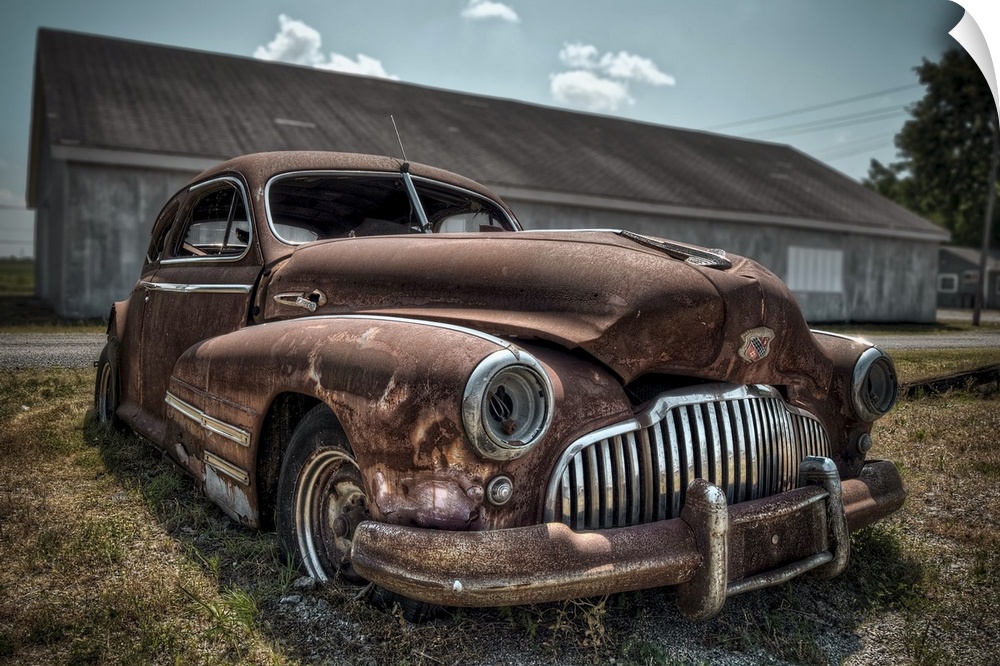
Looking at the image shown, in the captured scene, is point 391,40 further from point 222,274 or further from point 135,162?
point 135,162

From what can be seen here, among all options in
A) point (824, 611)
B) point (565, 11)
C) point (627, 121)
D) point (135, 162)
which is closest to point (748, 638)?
point (824, 611)

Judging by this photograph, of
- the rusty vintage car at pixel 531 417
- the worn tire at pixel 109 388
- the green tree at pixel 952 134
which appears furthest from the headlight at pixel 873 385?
the worn tire at pixel 109 388

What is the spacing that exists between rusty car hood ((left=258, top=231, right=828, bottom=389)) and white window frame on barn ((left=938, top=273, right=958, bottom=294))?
14.9 m

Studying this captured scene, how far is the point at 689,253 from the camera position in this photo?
8.79ft

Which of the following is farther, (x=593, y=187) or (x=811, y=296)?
(x=811, y=296)

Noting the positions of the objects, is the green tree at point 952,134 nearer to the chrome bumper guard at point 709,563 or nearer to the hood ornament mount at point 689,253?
the hood ornament mount at point 689,253

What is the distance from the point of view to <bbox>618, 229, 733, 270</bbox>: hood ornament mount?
8.59 ft

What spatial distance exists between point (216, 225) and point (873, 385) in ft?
10.1

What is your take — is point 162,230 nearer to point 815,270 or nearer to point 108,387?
point 108,387

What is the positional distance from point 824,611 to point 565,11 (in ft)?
9.96

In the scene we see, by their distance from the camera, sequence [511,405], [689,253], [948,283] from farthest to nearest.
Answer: [948,283]
[689,253]
[511,405]

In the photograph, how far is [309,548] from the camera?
2695 millimetres

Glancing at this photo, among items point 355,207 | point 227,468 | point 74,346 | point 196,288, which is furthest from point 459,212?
point 74,346

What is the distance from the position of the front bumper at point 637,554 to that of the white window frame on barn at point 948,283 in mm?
14967
